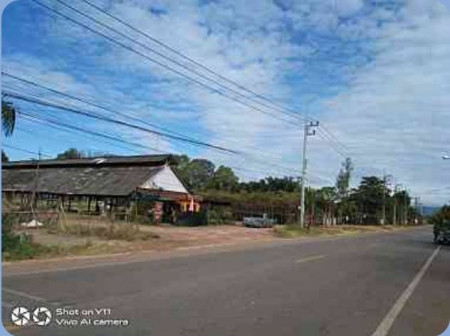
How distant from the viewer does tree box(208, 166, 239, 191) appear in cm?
8602

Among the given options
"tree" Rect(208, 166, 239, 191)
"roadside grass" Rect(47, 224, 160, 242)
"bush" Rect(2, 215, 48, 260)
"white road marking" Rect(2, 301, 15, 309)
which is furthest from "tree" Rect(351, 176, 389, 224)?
"white road marking" Rect(2, 301, 15, 309)

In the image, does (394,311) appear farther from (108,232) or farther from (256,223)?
(256,223)

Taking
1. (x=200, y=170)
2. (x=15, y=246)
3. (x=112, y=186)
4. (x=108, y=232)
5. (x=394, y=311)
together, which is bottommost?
(x=394, y=311)

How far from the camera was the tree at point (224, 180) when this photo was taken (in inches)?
3387

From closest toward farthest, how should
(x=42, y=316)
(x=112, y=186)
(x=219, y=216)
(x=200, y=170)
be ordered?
(x=42, y=316) → (x=112, y=186) → (x=219, y=216) → (x=200, y=170)

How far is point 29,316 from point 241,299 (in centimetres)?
403

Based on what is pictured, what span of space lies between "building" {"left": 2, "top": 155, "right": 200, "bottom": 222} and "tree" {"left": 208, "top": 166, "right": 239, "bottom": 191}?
31.2m

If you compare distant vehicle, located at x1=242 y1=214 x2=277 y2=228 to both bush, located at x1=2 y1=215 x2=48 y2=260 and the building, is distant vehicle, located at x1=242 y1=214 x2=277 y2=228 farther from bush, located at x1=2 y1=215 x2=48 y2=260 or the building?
bush, located at x1=2 y1=215 x2=48 y2=260

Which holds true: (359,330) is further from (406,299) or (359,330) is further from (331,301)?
(406,299)

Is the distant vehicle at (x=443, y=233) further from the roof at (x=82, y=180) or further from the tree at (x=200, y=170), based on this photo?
the tree at (x=200, y=170)

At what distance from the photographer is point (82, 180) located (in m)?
50.8

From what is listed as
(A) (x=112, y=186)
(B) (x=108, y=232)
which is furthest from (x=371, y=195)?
(B) (x=108, y=232)

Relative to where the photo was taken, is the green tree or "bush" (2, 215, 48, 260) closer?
"bush" (2, 215, 48, 260)

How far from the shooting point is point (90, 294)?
23.8 ft
